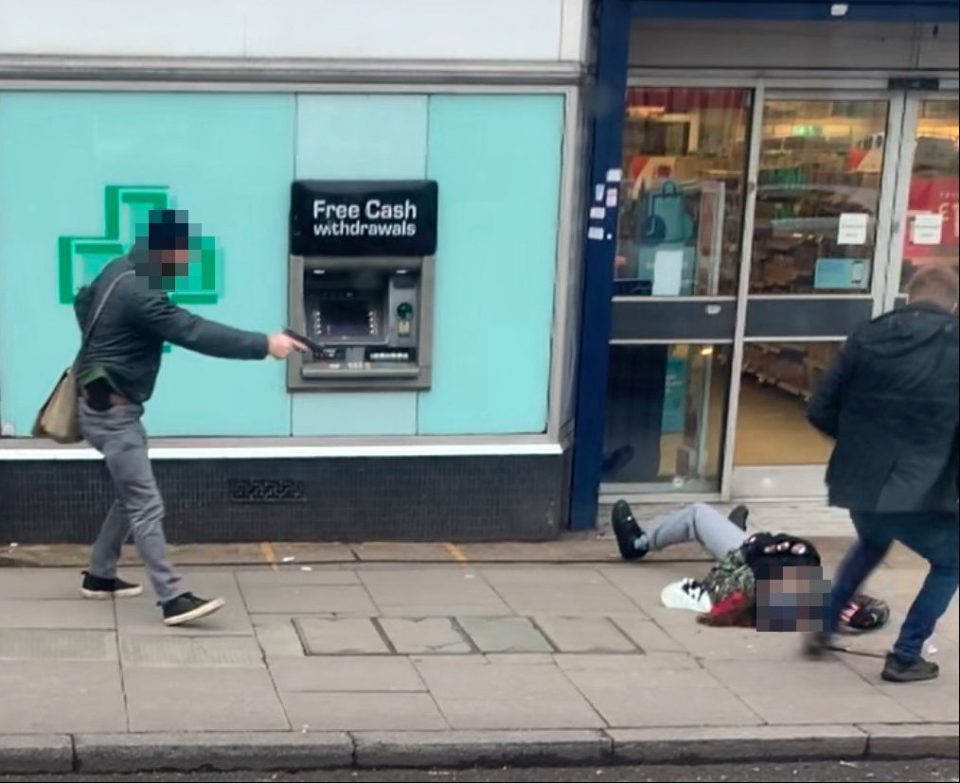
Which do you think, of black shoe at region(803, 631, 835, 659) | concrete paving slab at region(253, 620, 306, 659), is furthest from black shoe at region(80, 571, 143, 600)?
black shoe at region(803, 631, 835, 659)

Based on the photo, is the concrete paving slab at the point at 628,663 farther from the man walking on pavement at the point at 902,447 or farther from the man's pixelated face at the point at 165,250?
the man's pixelated face at the point at 165,250

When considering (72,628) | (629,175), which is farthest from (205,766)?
(629,175)

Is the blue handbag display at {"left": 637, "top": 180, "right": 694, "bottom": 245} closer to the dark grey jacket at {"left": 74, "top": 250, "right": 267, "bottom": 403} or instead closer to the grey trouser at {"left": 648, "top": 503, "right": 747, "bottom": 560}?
the grey trouser at {"left": 648, "top": 503, "right": 747, "bottom": 560}

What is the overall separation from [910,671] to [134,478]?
10.4ft

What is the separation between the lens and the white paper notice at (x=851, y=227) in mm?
8578

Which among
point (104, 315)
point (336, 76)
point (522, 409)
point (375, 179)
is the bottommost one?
point (522, 409)

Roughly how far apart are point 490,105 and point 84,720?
3580 mm

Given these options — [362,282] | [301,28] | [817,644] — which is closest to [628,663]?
[817,644]

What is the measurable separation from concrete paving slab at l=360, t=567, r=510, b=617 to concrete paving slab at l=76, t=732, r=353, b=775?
1.49 m

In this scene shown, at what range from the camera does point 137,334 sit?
5.93m

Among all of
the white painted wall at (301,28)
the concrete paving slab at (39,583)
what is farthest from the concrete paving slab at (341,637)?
the white painted wall at (301,28)

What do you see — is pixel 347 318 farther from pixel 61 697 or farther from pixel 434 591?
pixel 61 697

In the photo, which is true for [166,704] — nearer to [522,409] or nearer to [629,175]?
[522,409]

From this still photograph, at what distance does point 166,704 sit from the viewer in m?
5.35
